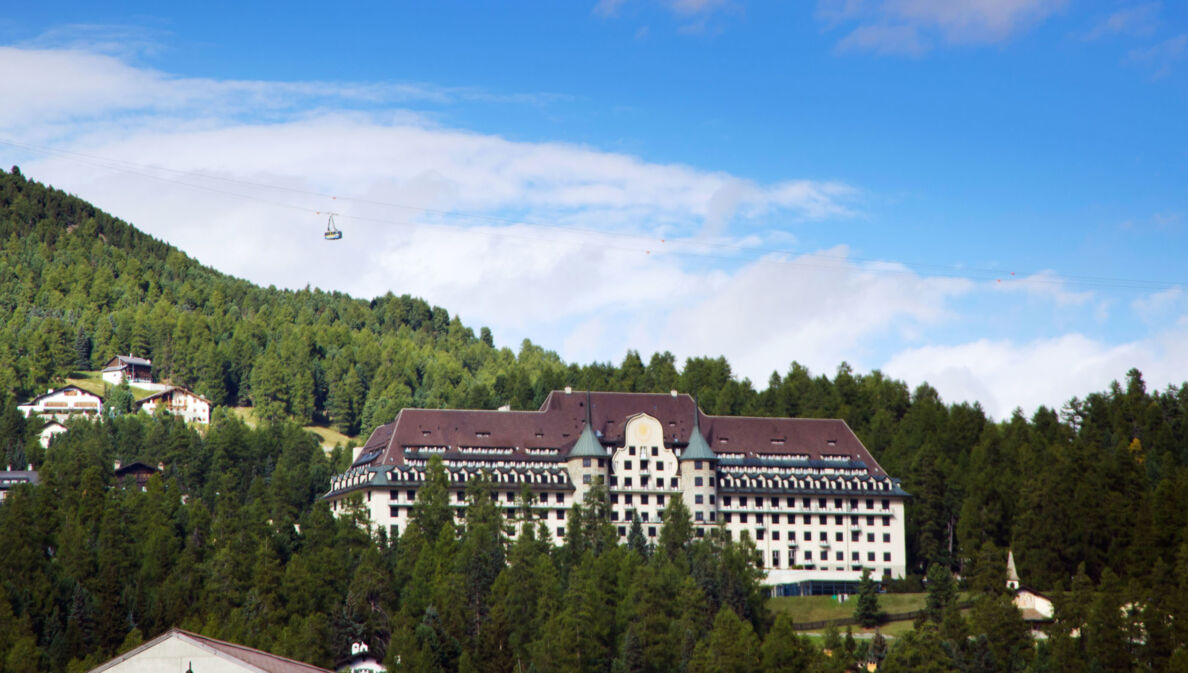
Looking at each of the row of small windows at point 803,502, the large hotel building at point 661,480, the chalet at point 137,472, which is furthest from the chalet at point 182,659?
the chalet at point 137,472

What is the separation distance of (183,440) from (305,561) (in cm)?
6051

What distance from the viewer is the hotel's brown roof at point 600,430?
501 ft

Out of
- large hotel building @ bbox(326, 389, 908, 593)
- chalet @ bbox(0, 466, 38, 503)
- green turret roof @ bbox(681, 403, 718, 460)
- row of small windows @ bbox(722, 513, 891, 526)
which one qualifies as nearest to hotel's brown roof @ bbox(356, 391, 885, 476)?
large hotel building @ bbox(326, 389, 908, 593)

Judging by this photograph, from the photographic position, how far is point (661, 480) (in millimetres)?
150250

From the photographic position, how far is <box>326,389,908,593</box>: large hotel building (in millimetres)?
145875

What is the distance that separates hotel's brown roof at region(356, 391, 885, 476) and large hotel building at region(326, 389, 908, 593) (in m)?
0.17

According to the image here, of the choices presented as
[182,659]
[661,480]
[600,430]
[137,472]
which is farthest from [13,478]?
[182,659]

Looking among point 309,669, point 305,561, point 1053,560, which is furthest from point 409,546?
point 1053,560

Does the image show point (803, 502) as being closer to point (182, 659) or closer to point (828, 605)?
point (828, 605)

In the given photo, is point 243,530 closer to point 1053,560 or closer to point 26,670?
point 26,670

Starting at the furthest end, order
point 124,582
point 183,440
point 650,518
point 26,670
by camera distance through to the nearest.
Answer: point 183,440 → point 650,518 → point 124,582 → point 26,670

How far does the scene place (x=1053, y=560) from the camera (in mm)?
127625

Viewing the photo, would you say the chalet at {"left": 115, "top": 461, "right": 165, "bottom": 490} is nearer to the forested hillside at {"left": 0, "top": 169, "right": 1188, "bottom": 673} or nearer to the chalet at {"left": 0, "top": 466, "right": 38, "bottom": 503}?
the forested hillside at {"left": 0, "top": 169, "right": 1188, "bottom": 673}

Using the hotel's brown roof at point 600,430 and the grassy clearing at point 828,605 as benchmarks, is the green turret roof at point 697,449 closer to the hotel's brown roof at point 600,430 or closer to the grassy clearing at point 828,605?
the hotel's brown roof at point 600,430
